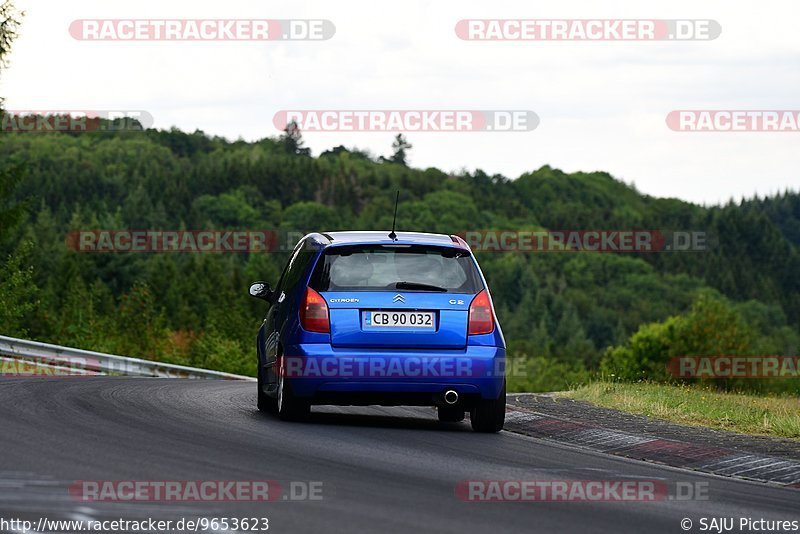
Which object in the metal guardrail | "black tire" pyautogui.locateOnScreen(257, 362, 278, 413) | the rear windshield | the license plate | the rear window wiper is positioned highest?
the rear windshield

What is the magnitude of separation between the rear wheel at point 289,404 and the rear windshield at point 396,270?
2.96 ft

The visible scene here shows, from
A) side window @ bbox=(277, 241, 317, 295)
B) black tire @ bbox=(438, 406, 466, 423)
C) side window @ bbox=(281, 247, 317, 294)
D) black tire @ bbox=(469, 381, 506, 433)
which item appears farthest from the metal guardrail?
black tire @ bbox=(469, 381, 506, 433)

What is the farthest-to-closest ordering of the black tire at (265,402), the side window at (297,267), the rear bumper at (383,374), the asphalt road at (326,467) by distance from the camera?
the black tire at (265,402) → the side window at (297,267) → the rear bumper at (383,374) → the asphalt road at (326,467)

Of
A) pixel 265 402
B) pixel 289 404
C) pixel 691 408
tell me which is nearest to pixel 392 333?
pixel 289 404

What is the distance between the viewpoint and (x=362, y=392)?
459 inches

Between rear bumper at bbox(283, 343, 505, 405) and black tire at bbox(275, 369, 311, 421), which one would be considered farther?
black tire at bbox(275, 369, 311, 421)

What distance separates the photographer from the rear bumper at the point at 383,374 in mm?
11617

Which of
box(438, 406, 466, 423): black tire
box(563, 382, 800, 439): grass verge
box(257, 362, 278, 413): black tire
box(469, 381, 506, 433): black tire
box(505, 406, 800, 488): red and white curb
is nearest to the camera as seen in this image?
box(505, 406, 800, 488): red and white curb

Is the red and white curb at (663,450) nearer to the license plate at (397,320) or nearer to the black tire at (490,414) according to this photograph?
the black tire at (490,414)

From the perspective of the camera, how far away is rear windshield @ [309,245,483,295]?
11.8 metres

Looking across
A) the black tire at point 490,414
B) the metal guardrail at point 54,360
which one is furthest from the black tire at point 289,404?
the metal guardrail at point 54,360

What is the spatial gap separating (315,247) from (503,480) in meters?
4.20

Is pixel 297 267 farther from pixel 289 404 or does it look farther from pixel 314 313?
pixel 289 404

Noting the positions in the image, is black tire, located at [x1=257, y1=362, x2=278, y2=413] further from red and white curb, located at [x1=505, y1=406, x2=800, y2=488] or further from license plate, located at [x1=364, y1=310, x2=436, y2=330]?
red and white curb, located at [x1=505, y1=406, x2=800, y2=488]
